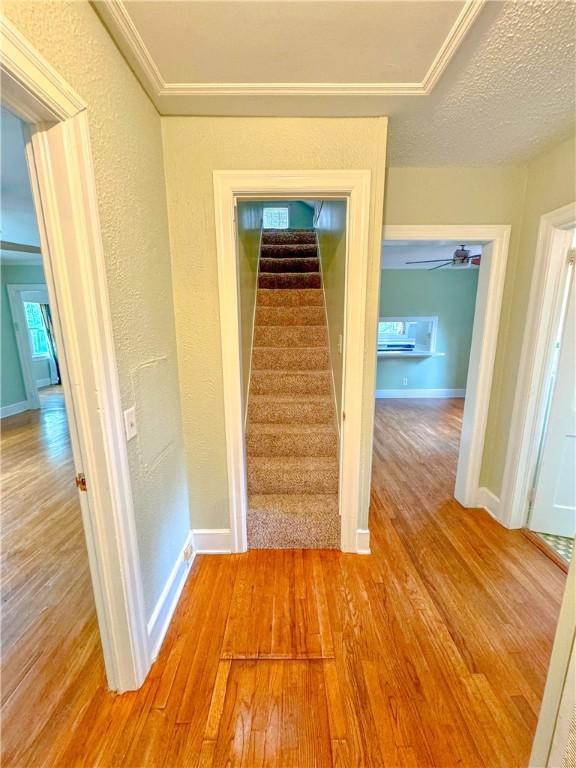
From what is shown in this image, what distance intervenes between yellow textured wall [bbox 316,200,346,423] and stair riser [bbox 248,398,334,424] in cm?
17

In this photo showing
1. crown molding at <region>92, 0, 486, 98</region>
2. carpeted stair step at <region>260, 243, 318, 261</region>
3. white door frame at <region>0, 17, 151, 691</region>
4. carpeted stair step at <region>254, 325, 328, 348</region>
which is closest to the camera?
white door frame at <region>0, 17, 151, 691</region>

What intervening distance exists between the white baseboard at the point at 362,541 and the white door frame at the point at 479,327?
1.06 meters

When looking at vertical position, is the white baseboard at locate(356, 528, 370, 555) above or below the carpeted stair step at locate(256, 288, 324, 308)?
below

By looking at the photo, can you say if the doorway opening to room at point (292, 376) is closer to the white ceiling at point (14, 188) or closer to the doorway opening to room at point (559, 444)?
the white ceiling at point (14, 188)

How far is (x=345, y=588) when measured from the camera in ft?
5.57

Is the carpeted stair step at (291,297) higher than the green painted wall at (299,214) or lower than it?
lower

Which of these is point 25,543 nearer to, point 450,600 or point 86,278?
point 86,278

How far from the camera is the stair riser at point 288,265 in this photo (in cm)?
374

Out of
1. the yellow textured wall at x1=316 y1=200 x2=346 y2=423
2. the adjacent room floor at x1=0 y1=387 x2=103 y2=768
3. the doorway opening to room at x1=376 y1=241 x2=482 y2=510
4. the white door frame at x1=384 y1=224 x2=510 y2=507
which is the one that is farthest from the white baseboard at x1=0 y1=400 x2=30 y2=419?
the white door frame at x1=384 y1=224 x2=510 y2=507

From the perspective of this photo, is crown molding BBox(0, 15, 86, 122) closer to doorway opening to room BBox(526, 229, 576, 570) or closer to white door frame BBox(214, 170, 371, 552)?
white door frame BBox(214, 170, 371, 552)

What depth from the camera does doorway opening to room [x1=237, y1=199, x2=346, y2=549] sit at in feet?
6.68

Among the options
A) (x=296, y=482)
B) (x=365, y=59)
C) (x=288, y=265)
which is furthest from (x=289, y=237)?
(x=296, y=482)

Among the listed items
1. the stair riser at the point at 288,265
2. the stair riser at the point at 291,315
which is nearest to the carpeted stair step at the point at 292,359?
the stair riser at the point at 291,315

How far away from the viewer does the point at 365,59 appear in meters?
1.13
